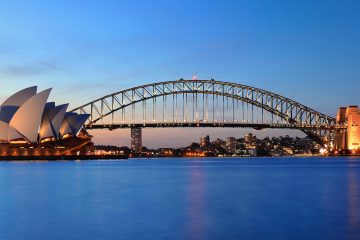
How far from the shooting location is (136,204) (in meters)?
22.3

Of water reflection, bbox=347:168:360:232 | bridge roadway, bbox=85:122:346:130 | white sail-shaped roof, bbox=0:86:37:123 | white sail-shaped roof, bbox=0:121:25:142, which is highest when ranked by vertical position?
white sail-shaped roof, bbox=0:86:37:123

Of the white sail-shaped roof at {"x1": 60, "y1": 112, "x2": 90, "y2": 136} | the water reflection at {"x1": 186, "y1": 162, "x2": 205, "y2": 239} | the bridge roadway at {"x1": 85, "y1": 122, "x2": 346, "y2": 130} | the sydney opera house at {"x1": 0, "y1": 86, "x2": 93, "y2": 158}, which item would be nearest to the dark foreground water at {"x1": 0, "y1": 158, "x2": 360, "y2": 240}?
the water reflection at {"x1": 186, "y1": 162, "x2": 205, "y2": 239}

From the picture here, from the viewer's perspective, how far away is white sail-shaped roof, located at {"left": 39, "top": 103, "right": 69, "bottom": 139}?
8381 cm

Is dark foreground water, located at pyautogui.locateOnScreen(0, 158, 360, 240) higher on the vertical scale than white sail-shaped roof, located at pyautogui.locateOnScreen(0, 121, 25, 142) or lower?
lower

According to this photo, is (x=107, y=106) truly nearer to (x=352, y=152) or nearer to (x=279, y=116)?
(x=279, y=116)

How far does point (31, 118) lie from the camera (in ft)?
251

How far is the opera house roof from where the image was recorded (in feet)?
245

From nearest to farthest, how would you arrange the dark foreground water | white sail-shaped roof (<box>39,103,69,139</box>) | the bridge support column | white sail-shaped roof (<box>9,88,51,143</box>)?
1. the dark foreground water
2. white sail-shaped roof (<box>9,88,51,143</box>)
3. white sail-shaped roof (<box>39,103,69,139</box>)
4. the bridge support column

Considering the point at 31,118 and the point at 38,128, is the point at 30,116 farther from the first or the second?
the point at 38,128

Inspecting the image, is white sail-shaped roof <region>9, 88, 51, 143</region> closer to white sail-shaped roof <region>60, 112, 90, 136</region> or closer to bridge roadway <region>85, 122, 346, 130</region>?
white sail-shaped roof <region>60, 112, 90, 136</region>

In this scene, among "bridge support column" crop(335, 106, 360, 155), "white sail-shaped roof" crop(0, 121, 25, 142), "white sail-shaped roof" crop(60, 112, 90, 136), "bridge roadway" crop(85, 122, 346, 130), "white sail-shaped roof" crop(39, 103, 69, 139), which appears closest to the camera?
"white sail-shaped roof" crop(0, 121, 25, 142)

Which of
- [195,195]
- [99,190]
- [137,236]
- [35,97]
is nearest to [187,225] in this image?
[137,236]

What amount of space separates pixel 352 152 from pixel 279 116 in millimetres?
16457

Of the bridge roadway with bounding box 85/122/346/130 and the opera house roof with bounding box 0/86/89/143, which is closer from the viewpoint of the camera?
the opera house roof with bounding box 0/86/89/143
